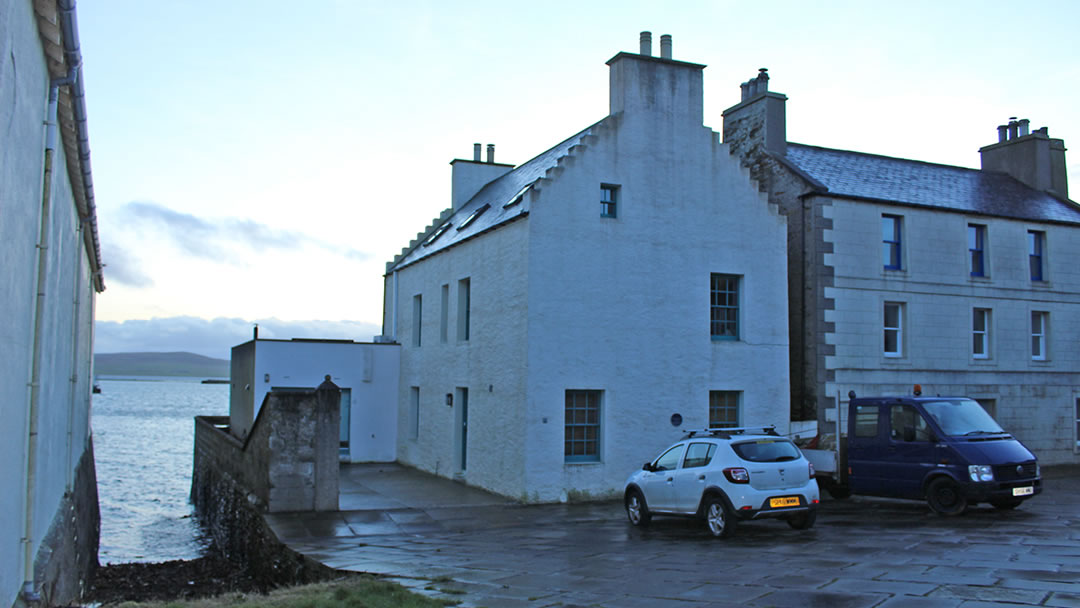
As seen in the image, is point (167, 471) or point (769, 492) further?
point (167, 471)

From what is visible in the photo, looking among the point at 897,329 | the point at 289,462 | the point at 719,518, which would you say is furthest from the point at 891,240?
the point at 289,462

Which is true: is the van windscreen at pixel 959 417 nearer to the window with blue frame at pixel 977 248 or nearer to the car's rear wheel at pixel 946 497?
the car's rear wheel at pixel 946 497

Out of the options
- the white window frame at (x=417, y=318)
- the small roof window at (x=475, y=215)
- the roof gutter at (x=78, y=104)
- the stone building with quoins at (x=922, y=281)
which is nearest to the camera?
the roof gutter at (x=78, y=104)

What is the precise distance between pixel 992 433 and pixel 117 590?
680 inches

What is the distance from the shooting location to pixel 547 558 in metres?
12.5

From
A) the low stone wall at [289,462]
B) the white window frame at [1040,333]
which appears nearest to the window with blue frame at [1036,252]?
the white window frame at [1040,333]

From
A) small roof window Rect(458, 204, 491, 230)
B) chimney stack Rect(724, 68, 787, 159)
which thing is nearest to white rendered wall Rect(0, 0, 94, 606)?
small roof window Rect(458, 204, 491, 230)

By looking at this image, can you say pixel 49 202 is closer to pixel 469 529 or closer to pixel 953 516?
pixel 469 529

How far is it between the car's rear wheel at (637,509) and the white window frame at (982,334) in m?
14.6

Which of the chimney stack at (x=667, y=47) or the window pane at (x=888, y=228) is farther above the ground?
the chimney stack at (x=667, y=47)

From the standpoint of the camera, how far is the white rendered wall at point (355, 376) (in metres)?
27.0

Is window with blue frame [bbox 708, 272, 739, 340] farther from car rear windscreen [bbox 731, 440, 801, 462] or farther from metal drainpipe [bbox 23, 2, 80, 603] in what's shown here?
metal drainpipe [bbox 23, 2, 80, 603]

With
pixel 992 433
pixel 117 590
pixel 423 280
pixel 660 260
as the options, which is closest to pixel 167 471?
pixel 423 280

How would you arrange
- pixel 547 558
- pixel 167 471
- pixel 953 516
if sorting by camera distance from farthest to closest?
pixel 167 471
pixel 953 516
pixel 547 558
